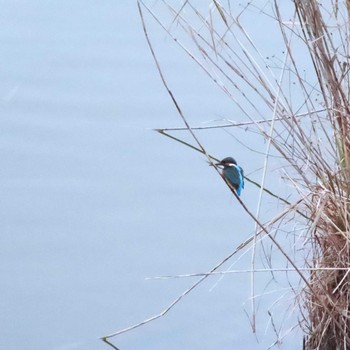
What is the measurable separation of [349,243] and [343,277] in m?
0.04

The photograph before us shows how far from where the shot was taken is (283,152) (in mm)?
1194

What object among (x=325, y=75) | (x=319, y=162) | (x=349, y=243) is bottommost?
(x=349, y=243)

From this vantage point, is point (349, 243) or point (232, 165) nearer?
point (349, 243)

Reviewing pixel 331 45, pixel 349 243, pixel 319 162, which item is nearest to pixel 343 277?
pixel 349 243

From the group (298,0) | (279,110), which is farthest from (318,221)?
(298,0)

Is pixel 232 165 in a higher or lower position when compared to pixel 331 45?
lower

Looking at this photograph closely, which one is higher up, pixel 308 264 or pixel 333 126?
pixel 333 126

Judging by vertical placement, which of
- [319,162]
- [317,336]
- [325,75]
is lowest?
[317,336]

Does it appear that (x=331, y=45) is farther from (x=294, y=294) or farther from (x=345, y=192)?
(x=294, y=294)

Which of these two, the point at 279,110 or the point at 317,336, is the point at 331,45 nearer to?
the point at 279,110

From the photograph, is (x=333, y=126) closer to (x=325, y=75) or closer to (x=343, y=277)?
(x=325, y=75)

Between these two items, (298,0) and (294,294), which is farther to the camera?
(294,294)

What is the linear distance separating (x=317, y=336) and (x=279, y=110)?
0.28 meters

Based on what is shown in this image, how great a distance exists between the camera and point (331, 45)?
1.18 m
